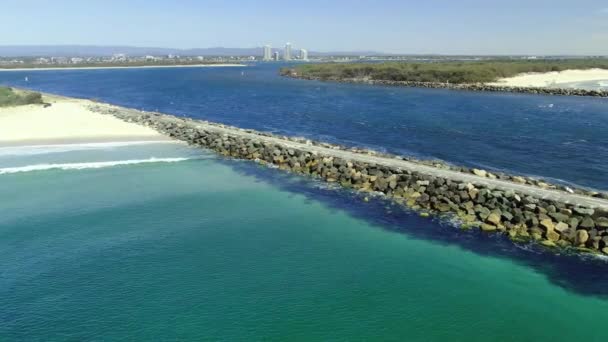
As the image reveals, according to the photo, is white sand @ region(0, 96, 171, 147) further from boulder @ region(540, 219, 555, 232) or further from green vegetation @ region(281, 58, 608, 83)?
green vegetation @ region(281, 58, 608, 83)

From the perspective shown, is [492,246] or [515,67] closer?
[492,246]

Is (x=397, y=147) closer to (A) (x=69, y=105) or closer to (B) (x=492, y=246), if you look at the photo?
(B) (x=492, y=246)

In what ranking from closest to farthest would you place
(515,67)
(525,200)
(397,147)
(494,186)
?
1. (525,200)
2. (494,186)
3. (397,147)
4. (515,67)

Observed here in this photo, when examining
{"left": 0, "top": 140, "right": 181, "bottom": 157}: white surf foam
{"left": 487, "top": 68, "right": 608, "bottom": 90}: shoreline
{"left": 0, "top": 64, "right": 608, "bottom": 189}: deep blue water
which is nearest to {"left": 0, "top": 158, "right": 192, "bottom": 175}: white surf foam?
{"left": 0, "top": 140, "right": 181, "bottom": 157}: white surf foam

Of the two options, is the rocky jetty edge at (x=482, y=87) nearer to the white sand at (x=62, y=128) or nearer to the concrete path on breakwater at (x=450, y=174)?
the concrete path on breakwater at (x=450, y=174)

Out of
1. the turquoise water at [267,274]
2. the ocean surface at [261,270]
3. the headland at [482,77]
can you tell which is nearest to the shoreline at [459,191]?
the ocean surface at [261,270]

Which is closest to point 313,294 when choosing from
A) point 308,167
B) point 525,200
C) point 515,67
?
point 525,200

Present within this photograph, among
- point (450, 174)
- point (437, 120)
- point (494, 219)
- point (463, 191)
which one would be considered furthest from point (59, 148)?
point (437, 120)
